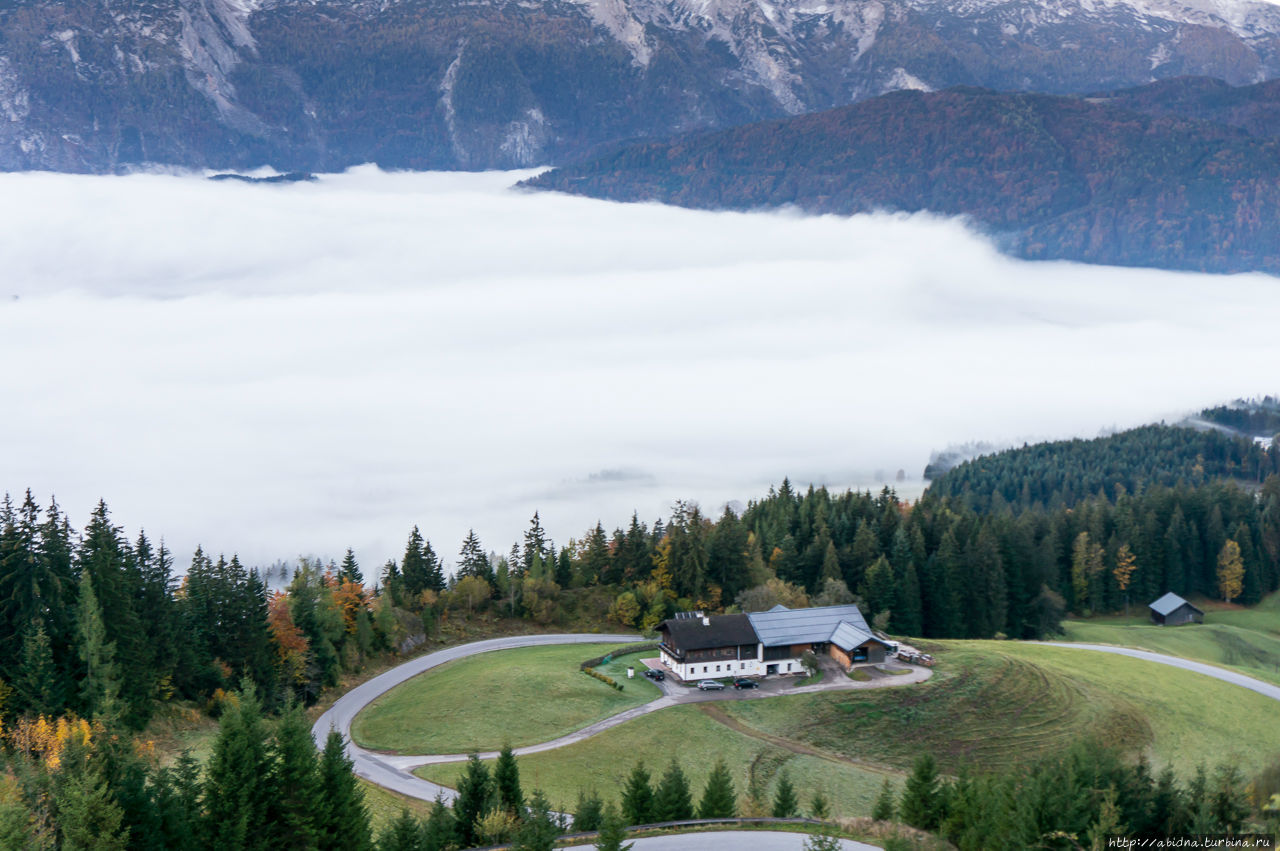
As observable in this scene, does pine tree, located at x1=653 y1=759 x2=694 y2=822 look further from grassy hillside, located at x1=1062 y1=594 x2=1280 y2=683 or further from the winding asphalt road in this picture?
grassy hillside, located at x1=1062 y1=594 x2=1280 y2=683

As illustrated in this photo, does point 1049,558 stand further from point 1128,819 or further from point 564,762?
point 1128,819

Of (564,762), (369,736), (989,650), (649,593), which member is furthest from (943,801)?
(649,593)

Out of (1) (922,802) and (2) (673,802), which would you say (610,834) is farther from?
(1) (922,802)

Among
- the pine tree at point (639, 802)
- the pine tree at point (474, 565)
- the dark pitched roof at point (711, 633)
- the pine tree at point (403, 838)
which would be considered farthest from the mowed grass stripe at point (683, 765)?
the pine tree at point (474, 565)

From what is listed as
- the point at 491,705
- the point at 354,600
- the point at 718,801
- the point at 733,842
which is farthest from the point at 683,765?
the point at 354,600

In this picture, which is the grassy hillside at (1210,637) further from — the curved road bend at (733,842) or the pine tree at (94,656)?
the pine tree at (94,656)

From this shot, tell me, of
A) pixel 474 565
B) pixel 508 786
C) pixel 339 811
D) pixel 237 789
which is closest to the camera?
pixel 237 789
